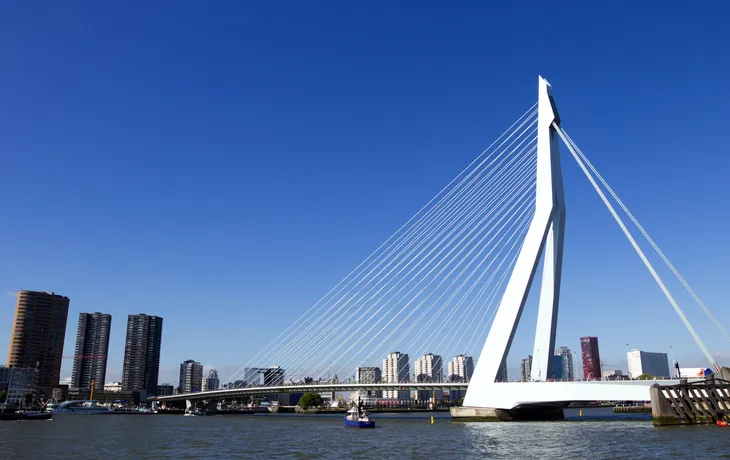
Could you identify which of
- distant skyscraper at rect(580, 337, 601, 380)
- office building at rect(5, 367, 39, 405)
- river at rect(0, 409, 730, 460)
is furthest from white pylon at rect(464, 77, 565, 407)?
distant skyscraper at rect(580, 337, 601, 380)

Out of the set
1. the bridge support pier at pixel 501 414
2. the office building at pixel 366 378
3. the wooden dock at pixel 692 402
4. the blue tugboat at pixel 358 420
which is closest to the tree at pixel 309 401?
the office building at pixel 366 378

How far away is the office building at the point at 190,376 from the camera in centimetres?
17950

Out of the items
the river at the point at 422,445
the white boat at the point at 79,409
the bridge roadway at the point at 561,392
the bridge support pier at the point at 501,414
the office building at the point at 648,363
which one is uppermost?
the office building at the point at 648,363

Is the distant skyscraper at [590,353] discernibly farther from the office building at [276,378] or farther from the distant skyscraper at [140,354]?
the distant skyscraper at [140,354]

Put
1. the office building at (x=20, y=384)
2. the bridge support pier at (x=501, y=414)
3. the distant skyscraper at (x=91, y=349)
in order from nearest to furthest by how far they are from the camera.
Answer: the bridge support pier at (x=501, y=414) → the office building at (x=20, y=384) → the distant skyscraper at (x=91, y=349)

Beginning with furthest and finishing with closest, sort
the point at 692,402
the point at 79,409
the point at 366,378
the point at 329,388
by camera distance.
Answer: the point at 79,409
the point at 366,378
the point at 329,388
the point at 692,402

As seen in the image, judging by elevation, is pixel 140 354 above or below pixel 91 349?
below

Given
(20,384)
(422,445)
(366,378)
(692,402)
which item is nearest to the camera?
(422,445)

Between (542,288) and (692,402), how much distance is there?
999cm

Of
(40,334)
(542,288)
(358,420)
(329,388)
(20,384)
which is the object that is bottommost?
(358,420)

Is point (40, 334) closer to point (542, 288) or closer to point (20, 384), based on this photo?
point (20, 384)

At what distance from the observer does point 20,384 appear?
105 meters

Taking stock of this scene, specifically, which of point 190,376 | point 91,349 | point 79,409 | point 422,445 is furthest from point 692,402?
point 190,376

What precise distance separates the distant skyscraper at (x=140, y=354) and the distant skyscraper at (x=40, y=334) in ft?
62.5
